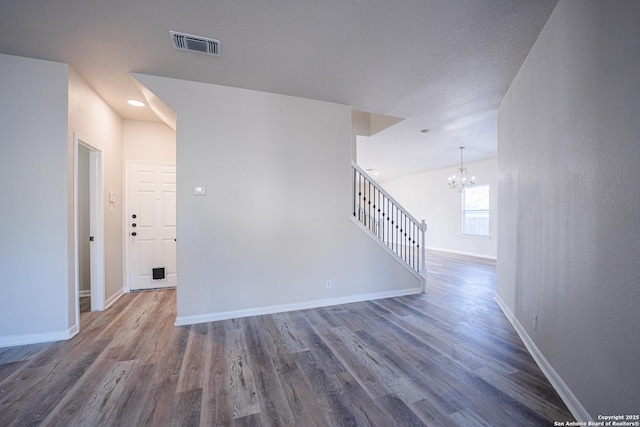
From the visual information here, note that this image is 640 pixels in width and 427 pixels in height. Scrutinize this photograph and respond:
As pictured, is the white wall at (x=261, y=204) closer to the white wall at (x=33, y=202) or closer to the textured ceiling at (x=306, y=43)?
the textured ceiling at (x=306, y=43)

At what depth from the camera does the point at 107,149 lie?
3561mm

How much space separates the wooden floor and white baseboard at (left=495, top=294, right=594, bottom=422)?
1.8 inches

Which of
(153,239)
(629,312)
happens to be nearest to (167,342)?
(153,239)

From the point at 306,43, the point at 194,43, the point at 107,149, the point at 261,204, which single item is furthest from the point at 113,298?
the point at 306,43

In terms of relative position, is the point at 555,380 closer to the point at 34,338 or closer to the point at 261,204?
the point at 261,204

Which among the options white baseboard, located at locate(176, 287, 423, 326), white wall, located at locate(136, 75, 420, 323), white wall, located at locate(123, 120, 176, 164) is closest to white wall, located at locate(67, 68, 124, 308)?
white wall, located at locate(123, 120, 176, 164)

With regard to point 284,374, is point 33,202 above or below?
above

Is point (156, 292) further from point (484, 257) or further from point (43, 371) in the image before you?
point (484, 257)

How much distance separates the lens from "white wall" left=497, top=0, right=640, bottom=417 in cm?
122

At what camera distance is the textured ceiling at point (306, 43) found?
1956 millimetres

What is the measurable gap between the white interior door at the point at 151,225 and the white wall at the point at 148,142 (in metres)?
0.14

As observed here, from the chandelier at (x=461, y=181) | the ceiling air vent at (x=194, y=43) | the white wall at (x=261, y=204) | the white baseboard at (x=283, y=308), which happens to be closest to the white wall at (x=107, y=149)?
the white wall at (x=261, y=204)

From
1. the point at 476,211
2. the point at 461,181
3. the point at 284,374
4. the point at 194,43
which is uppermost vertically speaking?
the point at 194,43

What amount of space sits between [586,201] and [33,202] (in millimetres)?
4437
